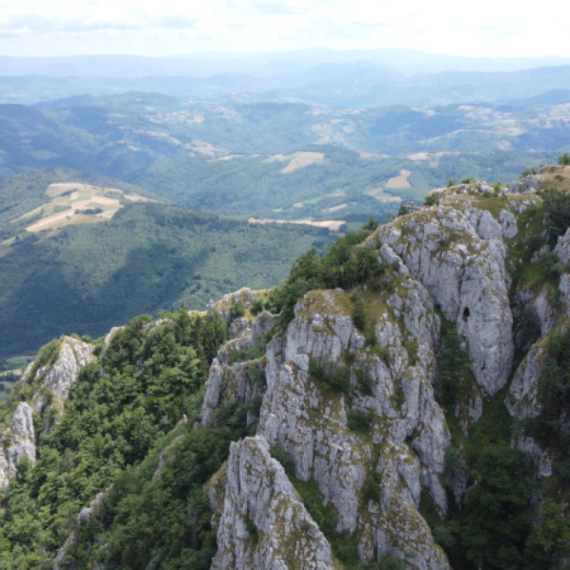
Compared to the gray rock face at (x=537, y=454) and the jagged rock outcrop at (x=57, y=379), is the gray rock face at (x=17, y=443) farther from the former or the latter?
the gray rock face at (x=537, y=454)

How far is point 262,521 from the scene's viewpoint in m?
47.2

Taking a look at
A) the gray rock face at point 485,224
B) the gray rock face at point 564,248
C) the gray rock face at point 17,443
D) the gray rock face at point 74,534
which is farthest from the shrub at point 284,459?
the gray rock face at point 17,443

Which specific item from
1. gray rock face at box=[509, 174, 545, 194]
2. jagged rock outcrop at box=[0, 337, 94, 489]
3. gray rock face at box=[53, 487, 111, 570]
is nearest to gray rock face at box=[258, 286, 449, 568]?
gray rock face at box=[509, 174, 545, 194]

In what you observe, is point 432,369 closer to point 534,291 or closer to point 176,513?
point 534,291

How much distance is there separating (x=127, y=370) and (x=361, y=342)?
6362cm

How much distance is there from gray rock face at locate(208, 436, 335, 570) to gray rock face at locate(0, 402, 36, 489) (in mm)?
62732

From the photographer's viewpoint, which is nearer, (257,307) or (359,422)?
(359,422)

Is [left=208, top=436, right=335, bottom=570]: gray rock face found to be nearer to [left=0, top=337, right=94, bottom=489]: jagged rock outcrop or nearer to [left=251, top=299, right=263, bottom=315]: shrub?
[left=251, top=299, right=263, bottom=315]: shrub

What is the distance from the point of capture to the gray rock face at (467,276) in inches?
2170

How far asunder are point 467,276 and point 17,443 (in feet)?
301

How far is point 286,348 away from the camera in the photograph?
5722 cm

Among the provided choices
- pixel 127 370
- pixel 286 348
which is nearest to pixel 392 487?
pixel 286 348

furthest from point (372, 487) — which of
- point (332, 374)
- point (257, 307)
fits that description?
point (257, 307)

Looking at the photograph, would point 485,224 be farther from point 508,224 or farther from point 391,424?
point 391,424
